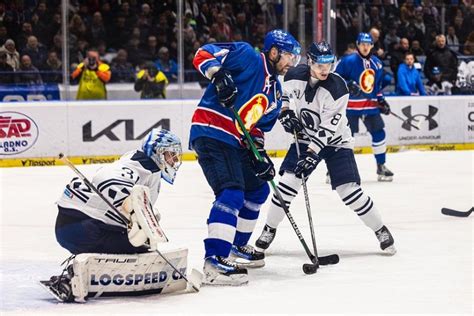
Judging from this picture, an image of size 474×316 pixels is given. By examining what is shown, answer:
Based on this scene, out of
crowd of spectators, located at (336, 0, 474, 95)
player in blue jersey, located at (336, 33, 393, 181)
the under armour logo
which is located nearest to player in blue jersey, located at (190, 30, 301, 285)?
player in blue jersey, located at (336, 33, 393, 181)

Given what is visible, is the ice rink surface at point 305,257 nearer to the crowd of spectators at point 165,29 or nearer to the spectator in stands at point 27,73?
the spectator in stands at point 27,73

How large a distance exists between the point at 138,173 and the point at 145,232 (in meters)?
0.30

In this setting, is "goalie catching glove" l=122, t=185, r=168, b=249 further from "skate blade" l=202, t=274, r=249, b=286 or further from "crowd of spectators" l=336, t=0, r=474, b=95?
"crowd of spectators" l=336, t=0, r=474, b=95

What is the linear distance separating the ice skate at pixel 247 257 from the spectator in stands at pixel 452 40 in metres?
7.90

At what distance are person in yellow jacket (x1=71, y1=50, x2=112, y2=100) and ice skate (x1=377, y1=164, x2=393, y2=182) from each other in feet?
9.62

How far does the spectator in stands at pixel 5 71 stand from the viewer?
10.2 metres

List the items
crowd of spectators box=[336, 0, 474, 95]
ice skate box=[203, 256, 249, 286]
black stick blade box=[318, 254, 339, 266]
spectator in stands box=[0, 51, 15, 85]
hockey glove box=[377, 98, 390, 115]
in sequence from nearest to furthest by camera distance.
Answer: ice skate box=[203, 256, 249, 286] < black stick blade box=[318, 254, 339, 266] < hockey glove box=[377, 98, 390, 115] < spectator in stands box=[0, 51, 15, 85] < crowd of spectators box=[336, 0, 474, 95]

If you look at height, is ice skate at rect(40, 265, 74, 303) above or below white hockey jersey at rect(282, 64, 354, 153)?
below

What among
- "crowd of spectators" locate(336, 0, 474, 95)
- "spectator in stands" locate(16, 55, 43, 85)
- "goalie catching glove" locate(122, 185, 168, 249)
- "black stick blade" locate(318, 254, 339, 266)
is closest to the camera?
"goalie catching glove" locate(122, 185, 168, 249)

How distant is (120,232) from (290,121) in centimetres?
145

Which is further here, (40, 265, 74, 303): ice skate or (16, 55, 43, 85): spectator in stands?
(16, 55, 43, 85): spectator in stands

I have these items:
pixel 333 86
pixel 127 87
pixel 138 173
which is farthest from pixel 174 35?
pixel 138 173

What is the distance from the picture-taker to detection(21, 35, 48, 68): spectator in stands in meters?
10.3

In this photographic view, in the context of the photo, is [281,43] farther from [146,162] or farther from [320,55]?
[146,162]
